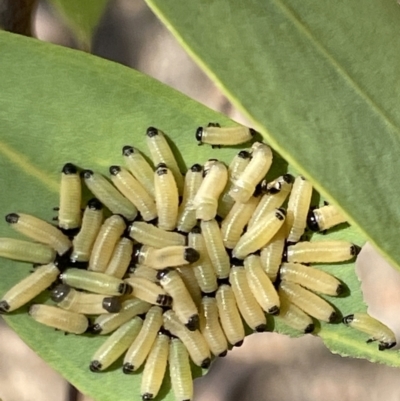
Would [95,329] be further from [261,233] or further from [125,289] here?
[261,233]

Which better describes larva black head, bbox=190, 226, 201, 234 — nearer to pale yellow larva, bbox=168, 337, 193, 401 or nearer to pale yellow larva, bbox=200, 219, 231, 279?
pale yellow larva, bbox=200, 219, 231, 279

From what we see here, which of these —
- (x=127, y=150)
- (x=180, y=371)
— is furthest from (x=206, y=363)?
(x=127, y=150)

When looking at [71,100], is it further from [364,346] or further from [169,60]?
[169,60]

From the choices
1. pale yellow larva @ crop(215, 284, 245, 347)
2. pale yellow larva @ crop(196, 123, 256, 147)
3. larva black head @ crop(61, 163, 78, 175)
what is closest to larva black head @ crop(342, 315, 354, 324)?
pale yellow larva @ crop(215, 284, 245, 347)

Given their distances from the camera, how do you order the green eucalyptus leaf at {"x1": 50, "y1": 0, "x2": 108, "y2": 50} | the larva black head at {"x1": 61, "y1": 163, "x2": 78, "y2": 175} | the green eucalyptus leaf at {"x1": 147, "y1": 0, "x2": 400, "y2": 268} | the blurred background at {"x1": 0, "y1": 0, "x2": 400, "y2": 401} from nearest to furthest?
the green eucalyptus leaf at {"x1": 147, "y1": 0, "x2": 400, "y2": 268} < the larva black head at {"x1": 61, "y1": 163, "x2": 78, "y2": 175} < the green eucalyptus leaf at {"x1": 50, "y1": 0, "x2": 108, "y2": 50} < the blurred background at {"x1": 0, "y1": 0, "x2": 400, "y2": 401}

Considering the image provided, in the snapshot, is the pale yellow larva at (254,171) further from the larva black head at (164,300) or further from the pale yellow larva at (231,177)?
the larva black head at (164,300)

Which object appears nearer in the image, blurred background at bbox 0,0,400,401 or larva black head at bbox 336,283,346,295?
larva black head at bbox 336,283,346,295
